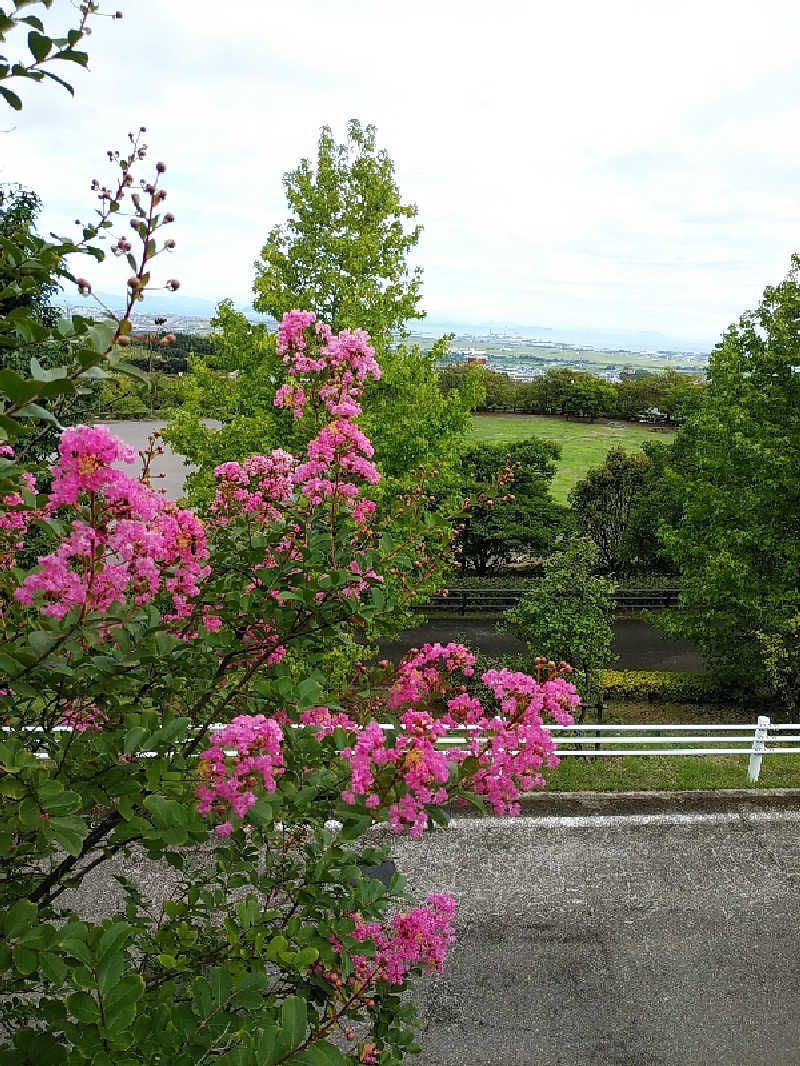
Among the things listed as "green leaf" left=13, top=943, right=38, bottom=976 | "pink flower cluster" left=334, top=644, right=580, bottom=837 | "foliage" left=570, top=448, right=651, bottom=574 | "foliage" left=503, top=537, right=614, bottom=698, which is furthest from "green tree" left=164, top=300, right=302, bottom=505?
"foliage" left=570, top=448, right=651, bottom=574

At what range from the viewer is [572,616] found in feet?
41.2

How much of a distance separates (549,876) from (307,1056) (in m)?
5.48

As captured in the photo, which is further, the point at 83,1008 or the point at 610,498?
the point at 610,498

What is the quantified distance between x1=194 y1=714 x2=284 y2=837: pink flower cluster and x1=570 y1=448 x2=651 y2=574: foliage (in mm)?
26000

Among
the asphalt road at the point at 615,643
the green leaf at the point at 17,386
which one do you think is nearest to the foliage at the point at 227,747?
the green leaf at the point at 17,386

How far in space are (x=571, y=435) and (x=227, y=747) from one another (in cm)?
5806

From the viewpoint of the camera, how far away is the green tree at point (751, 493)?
13.6 metres

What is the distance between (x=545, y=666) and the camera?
3.12 metres

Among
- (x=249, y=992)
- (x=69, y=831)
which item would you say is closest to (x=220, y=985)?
(x=249, y=992)

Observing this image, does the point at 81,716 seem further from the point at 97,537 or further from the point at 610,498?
the point at 610,498

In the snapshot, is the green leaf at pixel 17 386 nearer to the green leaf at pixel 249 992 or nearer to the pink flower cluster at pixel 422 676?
the green leaf at pixel 249 992

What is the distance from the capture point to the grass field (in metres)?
53.4

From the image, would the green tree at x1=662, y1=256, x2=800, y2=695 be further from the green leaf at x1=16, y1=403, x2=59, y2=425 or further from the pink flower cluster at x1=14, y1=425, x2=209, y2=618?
the green leaf at x1=16, y1=403, x2=59, y2=425

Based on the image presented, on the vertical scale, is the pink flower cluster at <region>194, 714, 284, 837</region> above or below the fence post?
above
